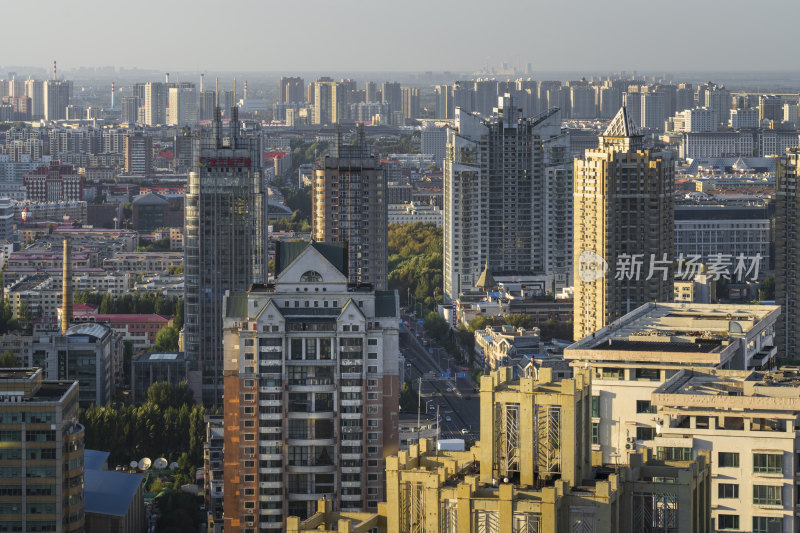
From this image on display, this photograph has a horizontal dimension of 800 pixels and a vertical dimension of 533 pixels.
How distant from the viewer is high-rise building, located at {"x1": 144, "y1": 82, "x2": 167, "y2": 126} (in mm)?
142500

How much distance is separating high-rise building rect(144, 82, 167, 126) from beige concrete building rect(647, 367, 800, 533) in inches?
5062

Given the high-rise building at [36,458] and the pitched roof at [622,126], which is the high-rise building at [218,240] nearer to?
the pitched roof at [622,126]

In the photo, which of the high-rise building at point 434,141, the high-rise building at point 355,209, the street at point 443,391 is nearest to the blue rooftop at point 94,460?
the street at point 443,391

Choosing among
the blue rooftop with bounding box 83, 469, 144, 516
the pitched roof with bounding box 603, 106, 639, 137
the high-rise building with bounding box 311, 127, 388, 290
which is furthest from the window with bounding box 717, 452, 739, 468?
the high-rise building with bounding box 311, 127, 388, 290

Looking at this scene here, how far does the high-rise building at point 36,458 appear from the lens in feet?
69.9

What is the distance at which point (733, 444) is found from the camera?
14484mm

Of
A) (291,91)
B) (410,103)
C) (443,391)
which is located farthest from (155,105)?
(443,391)

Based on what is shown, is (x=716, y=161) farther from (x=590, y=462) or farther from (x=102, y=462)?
(x=590, y=462)

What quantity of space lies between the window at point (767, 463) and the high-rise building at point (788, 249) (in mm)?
24899

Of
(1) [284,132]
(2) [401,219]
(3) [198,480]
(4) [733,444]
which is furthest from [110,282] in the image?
(1) [284,132]

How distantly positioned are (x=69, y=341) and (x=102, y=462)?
31.1ft

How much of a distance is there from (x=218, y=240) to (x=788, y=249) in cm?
1132

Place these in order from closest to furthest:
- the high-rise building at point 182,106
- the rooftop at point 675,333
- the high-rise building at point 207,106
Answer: the rooftop at point 675,333
the high-rise building at point 207,106
the high-rise building at point 182,106

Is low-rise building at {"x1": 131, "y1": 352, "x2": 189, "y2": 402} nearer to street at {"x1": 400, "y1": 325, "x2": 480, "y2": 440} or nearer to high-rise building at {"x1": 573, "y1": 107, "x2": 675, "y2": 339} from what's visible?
street at {"x1": 400, "y1": 325, "x2": 480, "y2": 440}
